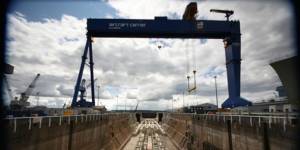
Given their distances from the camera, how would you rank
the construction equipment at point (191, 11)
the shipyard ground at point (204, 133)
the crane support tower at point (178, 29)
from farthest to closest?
the construction equipment at point (191, 11) < the crane support tower at point (178, 29) < the shipyard ground at point (204, 133)

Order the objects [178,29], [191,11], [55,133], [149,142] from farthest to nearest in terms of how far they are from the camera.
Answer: [149,142], [191,11], [178,29], [55,133]

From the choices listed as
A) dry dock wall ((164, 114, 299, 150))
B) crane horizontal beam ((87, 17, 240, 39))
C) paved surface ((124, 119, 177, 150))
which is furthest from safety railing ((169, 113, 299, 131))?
paved surface ((124, 119, 177, 150))

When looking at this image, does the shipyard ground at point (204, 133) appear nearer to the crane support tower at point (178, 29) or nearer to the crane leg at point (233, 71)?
the crane leg at point (233, 71)

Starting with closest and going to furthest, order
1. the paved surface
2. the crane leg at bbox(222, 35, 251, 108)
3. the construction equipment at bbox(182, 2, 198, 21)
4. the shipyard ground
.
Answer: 1. the shipyard ground
2. the crane leg at bbox(222, 35, 251, 108)
3. the construction equipment at bbox(182, 2, 198, 21)
4. the paved surface

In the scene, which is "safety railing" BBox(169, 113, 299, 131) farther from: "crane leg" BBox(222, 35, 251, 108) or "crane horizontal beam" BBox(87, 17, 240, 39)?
"crane horizontal beam" BBox(87, 17, 240, 39)

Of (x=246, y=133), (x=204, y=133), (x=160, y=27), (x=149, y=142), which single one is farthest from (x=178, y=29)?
(x=149, y=142)

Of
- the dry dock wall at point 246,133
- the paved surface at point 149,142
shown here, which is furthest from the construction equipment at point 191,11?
the paved surface at point 149,142

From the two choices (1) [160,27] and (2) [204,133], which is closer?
(2) [204,133]

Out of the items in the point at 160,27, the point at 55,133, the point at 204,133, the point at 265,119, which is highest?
the point at 160,27

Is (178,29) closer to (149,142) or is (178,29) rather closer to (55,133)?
(149,142)

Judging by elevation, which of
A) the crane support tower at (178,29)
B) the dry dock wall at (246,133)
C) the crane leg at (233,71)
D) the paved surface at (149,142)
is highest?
the crane support tower at (178,29)

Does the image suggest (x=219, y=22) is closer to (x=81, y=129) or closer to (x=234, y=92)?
(x=234, y=92)

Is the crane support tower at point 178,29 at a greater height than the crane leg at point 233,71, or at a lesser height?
greater

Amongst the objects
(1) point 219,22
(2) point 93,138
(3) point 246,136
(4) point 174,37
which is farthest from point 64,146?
(1) point 219,22
